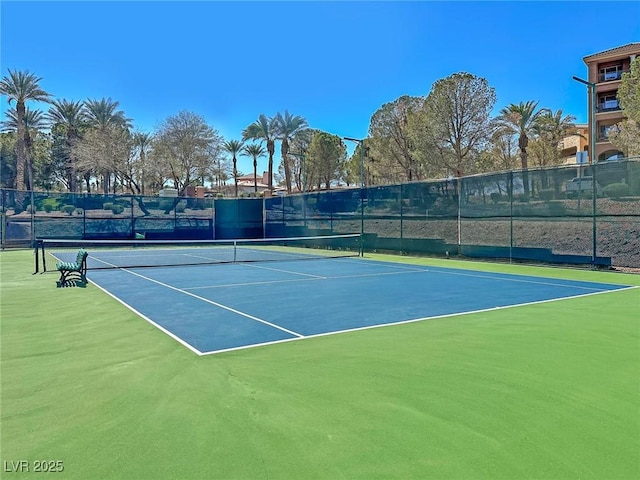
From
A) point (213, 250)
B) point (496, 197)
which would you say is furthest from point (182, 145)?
point (496, 197)

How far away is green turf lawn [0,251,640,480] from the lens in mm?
2572

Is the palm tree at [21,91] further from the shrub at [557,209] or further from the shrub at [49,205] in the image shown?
the shrub at [557,209]

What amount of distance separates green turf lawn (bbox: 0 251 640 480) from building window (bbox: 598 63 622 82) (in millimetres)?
41829

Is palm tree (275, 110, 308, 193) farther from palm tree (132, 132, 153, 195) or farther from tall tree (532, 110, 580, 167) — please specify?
tall tree (532, 110, 580, 167)

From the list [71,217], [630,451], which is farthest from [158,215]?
[630,451]

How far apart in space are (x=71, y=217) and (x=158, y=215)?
419 cm

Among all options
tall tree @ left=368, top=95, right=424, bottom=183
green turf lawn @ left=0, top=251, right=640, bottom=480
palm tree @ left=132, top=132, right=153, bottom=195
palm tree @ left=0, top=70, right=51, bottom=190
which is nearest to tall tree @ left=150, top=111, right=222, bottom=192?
palm tree @ left=132, top=132, right=153, bottom=195

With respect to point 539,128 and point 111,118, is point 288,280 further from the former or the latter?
point 111,118

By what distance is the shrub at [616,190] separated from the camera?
12.1m

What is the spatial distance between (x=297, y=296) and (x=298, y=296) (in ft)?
0.06

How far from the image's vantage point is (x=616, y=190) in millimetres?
12336

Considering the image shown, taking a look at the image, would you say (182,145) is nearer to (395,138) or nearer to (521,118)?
(395,138)

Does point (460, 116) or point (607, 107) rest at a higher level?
point (607, 107)

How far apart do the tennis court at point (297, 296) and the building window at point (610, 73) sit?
36.4 meters
